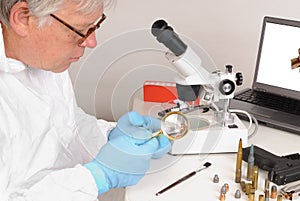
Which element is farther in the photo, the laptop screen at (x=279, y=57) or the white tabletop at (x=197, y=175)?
the laptop screen at (x=279, y=57)

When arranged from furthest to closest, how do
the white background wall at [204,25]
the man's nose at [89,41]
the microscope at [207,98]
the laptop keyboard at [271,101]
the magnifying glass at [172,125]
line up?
1. the white background wall at [204,25]
2. the laptop keyboard at [271,101]
3. the microscope at [207,98]
4. the magnifying glass at [172,125]
5. the man's nose at [89,41]

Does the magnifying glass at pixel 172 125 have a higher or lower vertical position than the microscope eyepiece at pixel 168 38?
lower

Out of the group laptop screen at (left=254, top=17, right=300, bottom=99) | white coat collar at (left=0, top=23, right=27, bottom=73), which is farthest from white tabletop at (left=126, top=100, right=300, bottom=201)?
white coat collar at (left=0, top=23, right=27, bottom=73)

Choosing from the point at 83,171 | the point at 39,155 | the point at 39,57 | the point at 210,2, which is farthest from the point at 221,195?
the point at 210,2

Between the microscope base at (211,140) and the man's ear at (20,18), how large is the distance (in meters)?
0.62

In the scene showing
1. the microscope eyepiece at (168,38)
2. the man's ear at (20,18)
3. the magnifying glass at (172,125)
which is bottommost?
the magnifying glass at (172,125)

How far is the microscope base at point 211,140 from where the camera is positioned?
1.65 meters

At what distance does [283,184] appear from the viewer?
1.49m

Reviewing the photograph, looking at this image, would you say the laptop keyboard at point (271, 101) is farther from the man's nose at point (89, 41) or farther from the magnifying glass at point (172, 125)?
the man's nose at point (89, 41)

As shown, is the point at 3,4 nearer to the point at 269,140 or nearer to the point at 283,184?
the point at 283,184

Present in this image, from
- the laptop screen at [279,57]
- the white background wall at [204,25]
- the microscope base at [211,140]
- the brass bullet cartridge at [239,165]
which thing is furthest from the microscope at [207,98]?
the white background wall at [204,25]

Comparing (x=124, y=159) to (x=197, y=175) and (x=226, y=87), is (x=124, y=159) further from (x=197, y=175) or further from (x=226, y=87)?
(x=226, y=87)

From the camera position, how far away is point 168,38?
152cm

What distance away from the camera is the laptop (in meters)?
2.01
